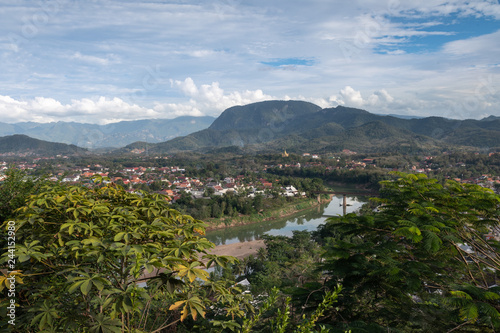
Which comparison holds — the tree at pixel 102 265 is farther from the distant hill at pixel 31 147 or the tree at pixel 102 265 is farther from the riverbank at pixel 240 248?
the distant hill at pixel 31 147

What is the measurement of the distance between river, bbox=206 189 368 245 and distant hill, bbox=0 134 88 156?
79886mm

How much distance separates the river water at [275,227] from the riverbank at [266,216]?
447 millimetres

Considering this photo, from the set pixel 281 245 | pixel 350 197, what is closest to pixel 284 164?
pixel 350 197

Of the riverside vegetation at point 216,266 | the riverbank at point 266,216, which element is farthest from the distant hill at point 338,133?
the riverside vegetation at point 216,266

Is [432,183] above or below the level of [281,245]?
above

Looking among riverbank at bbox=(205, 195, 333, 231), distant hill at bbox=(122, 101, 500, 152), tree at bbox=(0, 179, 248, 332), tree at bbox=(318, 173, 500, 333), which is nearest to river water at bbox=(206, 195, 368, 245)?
riverbank at bbox=(205, 195, 333, 231)

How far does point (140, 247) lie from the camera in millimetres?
1344

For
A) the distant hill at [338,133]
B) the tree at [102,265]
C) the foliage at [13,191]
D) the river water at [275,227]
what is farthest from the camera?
the distant hill at [338,133]

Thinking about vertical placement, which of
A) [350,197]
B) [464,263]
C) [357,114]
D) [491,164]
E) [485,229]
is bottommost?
[350,197]

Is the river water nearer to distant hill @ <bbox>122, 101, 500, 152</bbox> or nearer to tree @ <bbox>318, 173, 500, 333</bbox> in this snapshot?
tree @ <bbox>318, 173, 500, 333</bbox>

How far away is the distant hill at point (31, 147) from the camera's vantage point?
3299 inches

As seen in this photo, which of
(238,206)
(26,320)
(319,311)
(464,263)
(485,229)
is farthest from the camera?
(238,206)

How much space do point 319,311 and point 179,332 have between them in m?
1.48

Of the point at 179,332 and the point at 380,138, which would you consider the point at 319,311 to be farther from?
the point at 380,138
